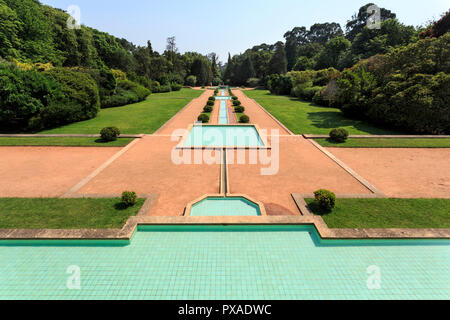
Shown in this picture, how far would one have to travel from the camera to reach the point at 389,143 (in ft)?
54.6

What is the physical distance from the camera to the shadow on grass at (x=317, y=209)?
27.9 feet

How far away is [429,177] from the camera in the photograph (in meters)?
11.5

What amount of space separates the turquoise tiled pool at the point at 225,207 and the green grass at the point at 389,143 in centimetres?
1032

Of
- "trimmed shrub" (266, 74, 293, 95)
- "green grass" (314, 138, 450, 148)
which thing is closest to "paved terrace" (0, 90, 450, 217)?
"green grass" (314, 138, 450, 148)

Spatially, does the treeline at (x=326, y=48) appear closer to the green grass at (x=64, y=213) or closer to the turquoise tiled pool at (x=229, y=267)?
the turquoise tiled pool at (x=229, y=267)

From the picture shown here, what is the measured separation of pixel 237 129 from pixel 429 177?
14.1 metres

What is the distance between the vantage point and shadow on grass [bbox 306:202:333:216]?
850 cm

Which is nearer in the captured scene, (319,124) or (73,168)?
(73,168)

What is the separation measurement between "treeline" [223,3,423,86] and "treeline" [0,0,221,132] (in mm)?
28931

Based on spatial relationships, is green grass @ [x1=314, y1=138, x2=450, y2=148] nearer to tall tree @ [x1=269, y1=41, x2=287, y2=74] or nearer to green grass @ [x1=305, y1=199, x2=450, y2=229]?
green grass @ [x1=305, y1=199, x2=450, y2=229]

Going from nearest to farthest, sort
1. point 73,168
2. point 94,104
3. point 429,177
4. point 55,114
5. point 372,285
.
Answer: point 372,285, point 429,177, point 73,168, point 55,114, point 94,104

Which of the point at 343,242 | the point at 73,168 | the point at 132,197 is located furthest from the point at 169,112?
the point at 343,242
